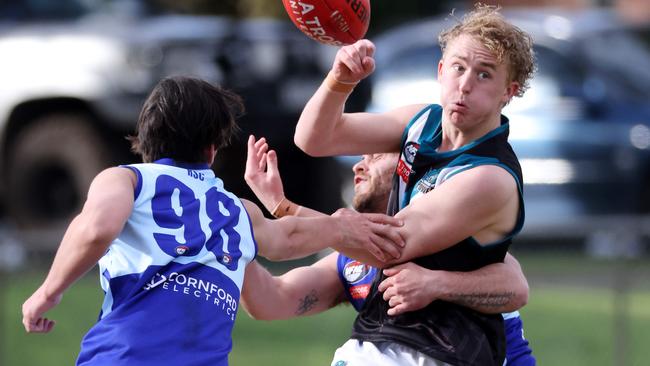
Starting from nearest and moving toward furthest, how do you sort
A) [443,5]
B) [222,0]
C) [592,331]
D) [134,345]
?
[134,345], [592,331], [222,0], [443,5]

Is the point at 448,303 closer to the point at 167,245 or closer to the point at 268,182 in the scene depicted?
the point at 268,182

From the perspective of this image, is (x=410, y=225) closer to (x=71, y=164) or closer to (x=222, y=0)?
(x=71, y=164)

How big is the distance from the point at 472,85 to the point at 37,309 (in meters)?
1.58

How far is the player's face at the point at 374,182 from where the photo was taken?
503cm

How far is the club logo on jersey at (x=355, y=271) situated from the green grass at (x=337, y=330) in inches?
138

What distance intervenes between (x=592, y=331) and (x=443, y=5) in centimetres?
1295

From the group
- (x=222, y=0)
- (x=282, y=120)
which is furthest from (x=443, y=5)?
(x=282, y=120)

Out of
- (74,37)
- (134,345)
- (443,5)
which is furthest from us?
(443,5)

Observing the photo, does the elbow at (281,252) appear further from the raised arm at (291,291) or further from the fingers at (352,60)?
the fingers at (352,60)

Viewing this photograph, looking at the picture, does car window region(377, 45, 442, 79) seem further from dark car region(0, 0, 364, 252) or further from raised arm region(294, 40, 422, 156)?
raised arm region(294, 40, 422, 156)

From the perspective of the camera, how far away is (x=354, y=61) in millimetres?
4551

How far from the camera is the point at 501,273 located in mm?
4582

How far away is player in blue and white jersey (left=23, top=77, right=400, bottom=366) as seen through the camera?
4012 millimetres

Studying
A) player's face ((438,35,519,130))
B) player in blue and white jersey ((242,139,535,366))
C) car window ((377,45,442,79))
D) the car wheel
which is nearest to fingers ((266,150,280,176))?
player in blue and white jersey ((242,139,535,366))
